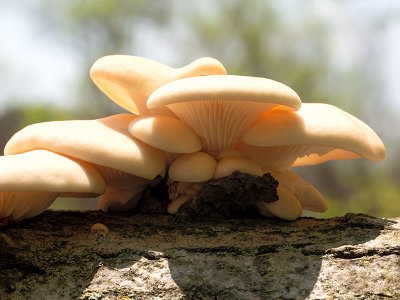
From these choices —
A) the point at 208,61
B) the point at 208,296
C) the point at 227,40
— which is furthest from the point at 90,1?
the point at 208,296

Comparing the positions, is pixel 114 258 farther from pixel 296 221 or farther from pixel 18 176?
pixel 296 221

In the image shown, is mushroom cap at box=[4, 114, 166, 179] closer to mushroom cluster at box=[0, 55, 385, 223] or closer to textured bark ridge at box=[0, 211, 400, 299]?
mushroom cluster at box=[0, 55, 385, 223]

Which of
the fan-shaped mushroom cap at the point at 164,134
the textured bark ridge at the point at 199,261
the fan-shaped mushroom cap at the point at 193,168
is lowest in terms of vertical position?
the textured bark ridge at the point at 199,261

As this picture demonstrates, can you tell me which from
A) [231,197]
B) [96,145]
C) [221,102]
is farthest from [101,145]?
[231,197]

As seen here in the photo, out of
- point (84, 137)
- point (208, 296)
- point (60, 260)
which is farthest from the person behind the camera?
point (84, 137)

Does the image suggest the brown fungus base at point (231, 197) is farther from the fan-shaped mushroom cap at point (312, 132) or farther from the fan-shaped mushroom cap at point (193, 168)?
the fan-shaped mushroom cap at point (312, 132)

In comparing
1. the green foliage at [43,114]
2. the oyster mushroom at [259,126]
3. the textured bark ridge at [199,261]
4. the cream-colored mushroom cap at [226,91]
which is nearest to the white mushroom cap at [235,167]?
the oyster mushroom at [259,126]

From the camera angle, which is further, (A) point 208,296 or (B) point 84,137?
(B) point 84,137
